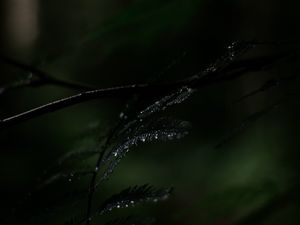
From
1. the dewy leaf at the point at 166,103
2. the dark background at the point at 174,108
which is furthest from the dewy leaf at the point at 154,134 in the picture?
the dark background at the point at 174,108

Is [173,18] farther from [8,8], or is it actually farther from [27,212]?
[8,8]

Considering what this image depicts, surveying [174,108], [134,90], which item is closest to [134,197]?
[134,90]

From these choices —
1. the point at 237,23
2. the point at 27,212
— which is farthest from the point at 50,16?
the point at 27,212

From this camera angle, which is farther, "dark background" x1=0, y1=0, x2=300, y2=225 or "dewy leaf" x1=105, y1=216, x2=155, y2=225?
"dark background" x1=0, y1=0, x2=300, y2=225

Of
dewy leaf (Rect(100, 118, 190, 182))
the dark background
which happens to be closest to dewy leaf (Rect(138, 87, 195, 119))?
dewy leaf (Rect(100, 118, 190, 182))

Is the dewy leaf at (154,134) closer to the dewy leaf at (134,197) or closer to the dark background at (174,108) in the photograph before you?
the dewy leaf at (134,197)

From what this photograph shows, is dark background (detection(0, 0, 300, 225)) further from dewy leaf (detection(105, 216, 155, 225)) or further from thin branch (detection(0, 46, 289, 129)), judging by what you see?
dewy leaf (detection(105, 216, 155, 225))

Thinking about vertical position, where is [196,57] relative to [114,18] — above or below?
above
